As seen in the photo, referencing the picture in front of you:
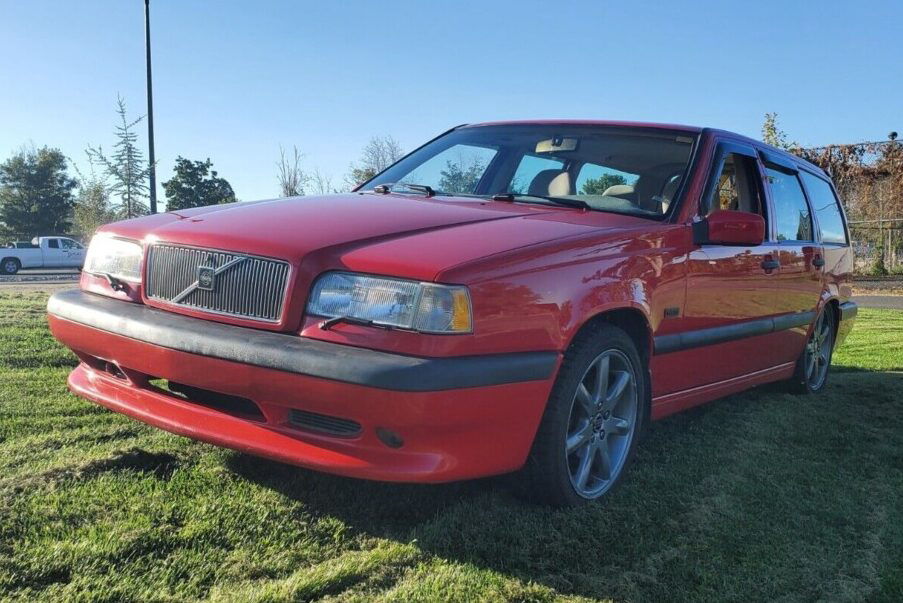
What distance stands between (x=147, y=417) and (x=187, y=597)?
2.92ft

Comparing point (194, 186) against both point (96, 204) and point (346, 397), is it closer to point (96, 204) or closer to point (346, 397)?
point (96, 204)

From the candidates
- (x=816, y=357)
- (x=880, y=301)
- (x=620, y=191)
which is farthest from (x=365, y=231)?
(x=880, y=301)

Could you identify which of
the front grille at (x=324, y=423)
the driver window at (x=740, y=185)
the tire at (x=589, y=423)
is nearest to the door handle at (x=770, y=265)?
the driver window at (x=740, y=185)

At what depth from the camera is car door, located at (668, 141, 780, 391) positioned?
367cm

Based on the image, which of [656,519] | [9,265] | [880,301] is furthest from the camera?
[9,265]

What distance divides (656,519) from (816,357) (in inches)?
131

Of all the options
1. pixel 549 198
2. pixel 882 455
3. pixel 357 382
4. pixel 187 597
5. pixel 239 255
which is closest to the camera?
pixel 187 597

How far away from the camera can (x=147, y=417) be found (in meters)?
2.77

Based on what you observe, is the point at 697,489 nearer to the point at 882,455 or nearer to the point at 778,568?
the point at 778,568

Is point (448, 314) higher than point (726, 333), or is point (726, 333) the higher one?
point (448, 314)

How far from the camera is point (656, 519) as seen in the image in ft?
9.35

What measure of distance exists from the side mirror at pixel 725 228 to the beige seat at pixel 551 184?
25.7 inches

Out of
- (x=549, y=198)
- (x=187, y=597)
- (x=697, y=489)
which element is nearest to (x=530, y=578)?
(x=187, y=597)

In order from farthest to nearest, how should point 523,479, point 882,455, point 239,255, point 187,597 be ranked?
point 882,455 → point 523,479 → point 239,255 → point 187,597
